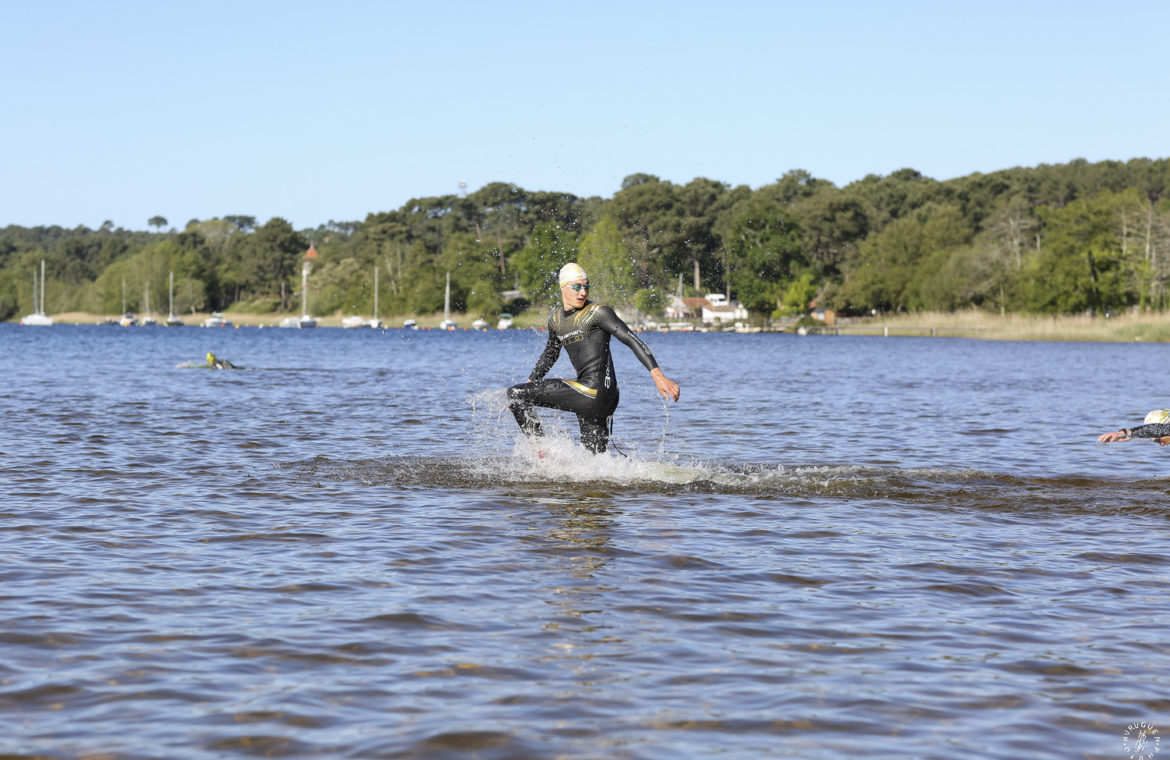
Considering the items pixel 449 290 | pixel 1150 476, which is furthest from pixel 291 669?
pixel 449 290

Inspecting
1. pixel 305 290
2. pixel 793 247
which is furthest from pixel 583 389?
pixel 305 290

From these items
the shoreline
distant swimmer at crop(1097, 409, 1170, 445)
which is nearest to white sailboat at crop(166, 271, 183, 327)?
the shoreline

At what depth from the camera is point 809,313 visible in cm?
14212

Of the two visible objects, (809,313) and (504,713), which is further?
(809,313)

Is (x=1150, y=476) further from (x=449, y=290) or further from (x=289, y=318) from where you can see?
(x=289, y=318)

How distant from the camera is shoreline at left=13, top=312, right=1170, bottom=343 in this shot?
88062 millimetres

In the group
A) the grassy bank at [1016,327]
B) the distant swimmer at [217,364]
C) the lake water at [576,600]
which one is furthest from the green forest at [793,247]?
the lake water at [576,600]

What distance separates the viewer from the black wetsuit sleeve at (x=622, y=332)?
1303 centimetres

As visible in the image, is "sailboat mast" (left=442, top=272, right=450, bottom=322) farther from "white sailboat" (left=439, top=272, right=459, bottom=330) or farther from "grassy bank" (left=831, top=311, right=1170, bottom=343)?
"grassy bank" (left=831, top=311, right=1170, bottom=343)

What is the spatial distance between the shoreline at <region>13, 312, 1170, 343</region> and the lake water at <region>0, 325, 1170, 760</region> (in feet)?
248

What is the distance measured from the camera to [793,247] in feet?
463

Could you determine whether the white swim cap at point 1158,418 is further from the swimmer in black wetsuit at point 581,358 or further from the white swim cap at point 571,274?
the white swim cap at point 571,274

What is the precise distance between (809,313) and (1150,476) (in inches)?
5034

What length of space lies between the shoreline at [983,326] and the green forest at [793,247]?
287cm
